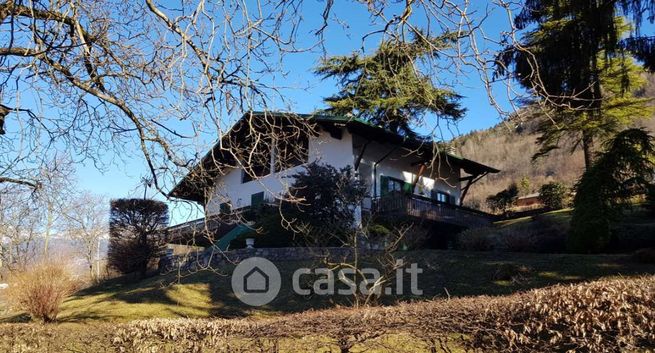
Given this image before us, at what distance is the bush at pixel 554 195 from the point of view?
3038cm

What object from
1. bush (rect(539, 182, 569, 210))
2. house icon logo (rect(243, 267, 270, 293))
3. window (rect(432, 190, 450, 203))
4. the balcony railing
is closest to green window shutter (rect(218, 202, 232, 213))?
house icon logo (rect(243, 267, 270, 293))

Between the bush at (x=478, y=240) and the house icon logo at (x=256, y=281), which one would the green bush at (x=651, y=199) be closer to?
the bush at (x=478, y=240)

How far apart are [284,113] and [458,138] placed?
217cm

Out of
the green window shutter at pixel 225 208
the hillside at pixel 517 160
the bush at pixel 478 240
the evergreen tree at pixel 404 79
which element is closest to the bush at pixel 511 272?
the bush at pixel 478 240

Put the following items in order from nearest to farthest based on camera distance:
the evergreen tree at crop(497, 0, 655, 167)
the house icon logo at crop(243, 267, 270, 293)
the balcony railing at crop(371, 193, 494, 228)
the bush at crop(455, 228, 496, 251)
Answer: the evergreen tree at crop(497, 0, 655, 167) → the house icon logo at crop(243, 267, 270, 293) → the bush at crop(455, 228, 496, 251) → the balcony railing at crop(371, 193, 494, 228)

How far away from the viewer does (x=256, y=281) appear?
61.1 ft

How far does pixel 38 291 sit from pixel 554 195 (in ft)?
83.5

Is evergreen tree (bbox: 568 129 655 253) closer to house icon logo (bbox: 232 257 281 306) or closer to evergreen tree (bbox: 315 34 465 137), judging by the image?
house icon logo (bbox: 232 257 281 306)

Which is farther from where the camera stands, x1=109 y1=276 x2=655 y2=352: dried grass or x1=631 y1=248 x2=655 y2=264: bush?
x1=631 y1=248 x2=655 y2=264: bush

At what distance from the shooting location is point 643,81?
3047cm

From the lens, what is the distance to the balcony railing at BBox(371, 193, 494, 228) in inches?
907

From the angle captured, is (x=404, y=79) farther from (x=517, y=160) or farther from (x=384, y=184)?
(x=517, y=160)

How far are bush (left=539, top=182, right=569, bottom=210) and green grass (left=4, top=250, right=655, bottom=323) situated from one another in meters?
14.1

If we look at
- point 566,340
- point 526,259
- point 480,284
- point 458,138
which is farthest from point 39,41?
point 526,259
